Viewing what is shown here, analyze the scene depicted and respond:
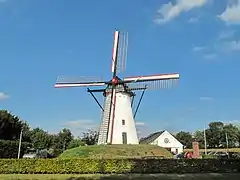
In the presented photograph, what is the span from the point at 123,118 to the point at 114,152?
20.0 feet

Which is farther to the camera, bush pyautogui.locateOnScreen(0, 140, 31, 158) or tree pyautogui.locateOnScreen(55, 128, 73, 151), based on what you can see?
tree pyautogui.locateOnScreen(55, 128, 73, 151)

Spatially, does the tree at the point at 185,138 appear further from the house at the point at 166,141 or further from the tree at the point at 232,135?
the house at the point at 166,141

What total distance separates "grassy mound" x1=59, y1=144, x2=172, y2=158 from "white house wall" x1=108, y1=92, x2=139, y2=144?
2.88 m

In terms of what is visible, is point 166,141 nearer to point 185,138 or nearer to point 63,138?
point 63,138

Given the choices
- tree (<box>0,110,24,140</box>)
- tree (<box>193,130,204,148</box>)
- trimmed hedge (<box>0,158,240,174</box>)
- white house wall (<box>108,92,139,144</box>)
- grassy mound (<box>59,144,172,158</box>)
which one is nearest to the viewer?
trimmed hedge (<box>0,158,240,174</box>)

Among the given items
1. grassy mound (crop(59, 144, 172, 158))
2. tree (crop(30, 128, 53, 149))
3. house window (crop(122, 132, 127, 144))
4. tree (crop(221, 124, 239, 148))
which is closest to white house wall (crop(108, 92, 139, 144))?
house window (crop(122, 132, 127, 144))

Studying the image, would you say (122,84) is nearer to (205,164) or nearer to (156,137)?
(205,164)

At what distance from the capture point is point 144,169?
24.0 metres

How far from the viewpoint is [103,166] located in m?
23.6

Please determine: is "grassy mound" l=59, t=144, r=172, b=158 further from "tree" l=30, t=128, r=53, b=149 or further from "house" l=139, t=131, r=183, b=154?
"tree" l=30, t=128, r=53, b=149

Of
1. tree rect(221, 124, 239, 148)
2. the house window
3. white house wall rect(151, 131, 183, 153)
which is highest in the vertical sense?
tree rect(221, 124, 239, 148)

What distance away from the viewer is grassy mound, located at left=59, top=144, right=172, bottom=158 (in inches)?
1291

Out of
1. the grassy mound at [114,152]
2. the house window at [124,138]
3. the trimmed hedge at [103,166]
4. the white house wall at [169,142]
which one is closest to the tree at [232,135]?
the white house wall at [169,142]

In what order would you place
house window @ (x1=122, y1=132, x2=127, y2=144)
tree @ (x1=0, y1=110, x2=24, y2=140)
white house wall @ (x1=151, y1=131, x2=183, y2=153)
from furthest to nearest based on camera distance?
1. white house wall @ (x1=151, y1=131, x2=183, y2=153)
2. tree @ (x1=0, y1=110, x2=24, y2=140)
3. house window @ (x1=122, y1=132, x2=127, y2=144)
